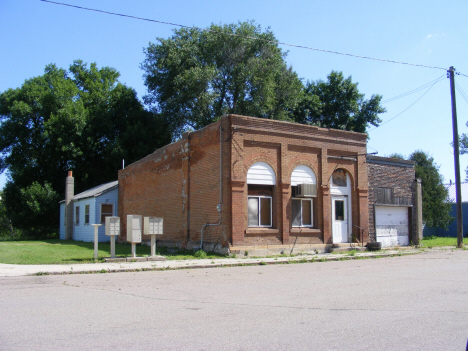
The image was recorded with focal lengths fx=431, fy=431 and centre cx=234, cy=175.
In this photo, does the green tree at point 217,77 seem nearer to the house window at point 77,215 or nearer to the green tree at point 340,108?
the green tree at point 340,108

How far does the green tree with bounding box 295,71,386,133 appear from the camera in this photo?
149 ft

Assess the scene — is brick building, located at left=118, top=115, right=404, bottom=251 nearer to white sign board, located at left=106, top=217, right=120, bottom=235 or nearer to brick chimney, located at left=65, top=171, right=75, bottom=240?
white sign board, located at left=106, top=217, right=120, bottom=235

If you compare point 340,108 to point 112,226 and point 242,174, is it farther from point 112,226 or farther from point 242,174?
point 112,226

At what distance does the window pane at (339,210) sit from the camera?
74.6 feet

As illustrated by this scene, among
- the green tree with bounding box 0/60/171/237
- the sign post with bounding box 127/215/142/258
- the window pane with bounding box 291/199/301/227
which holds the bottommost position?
the sign post with bounding box 127/215/142/258

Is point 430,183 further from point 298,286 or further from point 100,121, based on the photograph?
point 298,286

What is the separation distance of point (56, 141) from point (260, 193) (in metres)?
28.8

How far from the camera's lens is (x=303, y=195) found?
2058cm

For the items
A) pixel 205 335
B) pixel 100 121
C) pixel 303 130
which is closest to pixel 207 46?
pixel 100 121

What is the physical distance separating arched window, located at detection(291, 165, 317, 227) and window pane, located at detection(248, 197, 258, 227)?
6.80 feet

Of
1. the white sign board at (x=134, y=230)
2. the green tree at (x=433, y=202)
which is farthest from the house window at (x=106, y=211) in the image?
the green tree at (x=433, y=202)

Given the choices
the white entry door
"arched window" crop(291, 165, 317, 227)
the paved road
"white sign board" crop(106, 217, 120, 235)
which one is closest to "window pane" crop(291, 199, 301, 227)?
"arched window" crop(291, 165, 317, 227)

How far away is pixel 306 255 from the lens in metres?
19.9

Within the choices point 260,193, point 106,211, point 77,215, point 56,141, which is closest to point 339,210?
point 260,193
